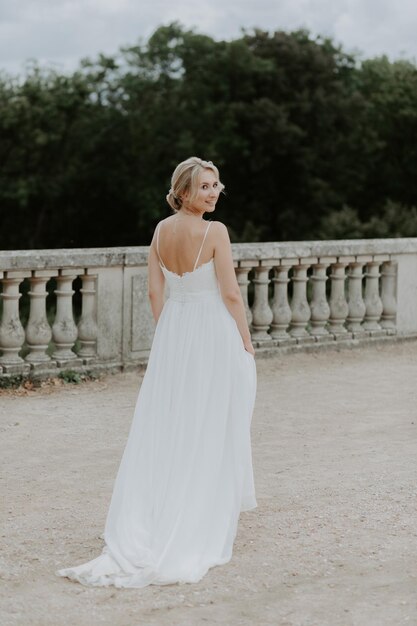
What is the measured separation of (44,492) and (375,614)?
2.34 metres

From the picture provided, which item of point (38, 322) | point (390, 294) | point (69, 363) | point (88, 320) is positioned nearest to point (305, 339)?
point (390, 294)

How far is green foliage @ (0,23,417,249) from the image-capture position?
1499 inches

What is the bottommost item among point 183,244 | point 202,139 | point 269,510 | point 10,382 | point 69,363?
point 269,510

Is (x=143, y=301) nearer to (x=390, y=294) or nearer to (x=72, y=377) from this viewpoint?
(x=72, y=377)

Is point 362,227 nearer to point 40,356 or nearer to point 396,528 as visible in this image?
point 40,356

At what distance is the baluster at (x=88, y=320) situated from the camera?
30.3 feet

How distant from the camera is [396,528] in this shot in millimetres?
5316

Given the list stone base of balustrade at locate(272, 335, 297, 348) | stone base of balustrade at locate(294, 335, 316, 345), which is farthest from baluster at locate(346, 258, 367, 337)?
stone base of balustrade at locate(272, 335, 297, 348)

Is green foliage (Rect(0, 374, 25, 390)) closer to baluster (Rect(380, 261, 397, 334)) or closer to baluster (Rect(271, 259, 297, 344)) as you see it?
baluster (Rect(271, 259, 297, 344))

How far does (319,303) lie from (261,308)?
0.72 m

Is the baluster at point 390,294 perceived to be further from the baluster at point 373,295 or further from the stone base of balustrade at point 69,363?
the stone base of balustrade at point 69,363

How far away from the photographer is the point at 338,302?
35.4 feet

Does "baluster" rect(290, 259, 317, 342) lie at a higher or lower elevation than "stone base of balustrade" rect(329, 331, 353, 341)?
higher

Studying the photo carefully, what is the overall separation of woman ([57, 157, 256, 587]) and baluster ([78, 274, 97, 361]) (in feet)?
13.2
